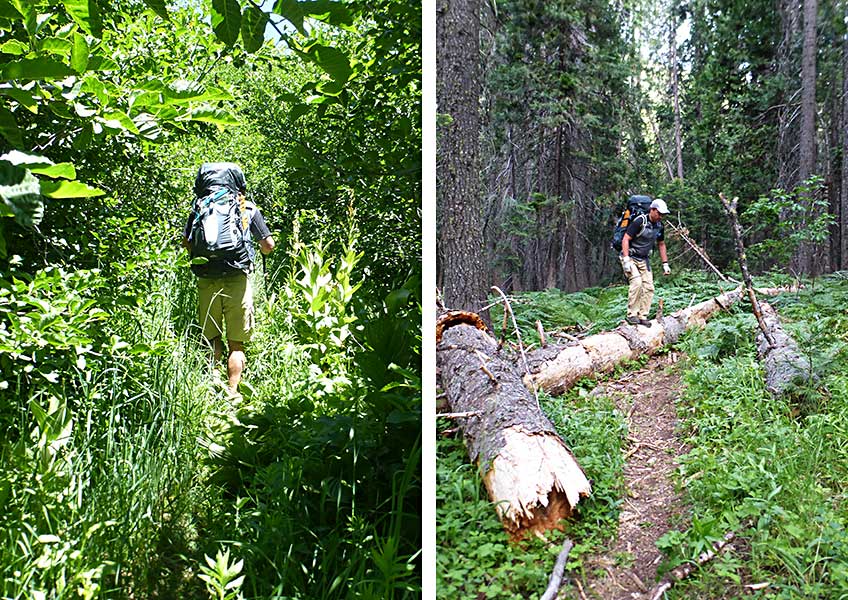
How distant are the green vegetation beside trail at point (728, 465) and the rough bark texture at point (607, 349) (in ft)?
0.08

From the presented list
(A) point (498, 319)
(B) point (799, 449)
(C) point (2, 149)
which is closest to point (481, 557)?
(A) point (498, 319)

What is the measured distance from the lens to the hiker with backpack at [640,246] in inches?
43.7

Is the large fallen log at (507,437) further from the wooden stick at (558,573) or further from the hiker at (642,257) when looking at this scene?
the hiker at (642,257)

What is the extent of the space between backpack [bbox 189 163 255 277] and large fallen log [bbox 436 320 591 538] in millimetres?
588

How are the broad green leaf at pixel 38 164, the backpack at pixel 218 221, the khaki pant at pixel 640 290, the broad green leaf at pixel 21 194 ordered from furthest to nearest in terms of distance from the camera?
the backpack at pixel 218 221 → the khaki pant at pixel 640 290 → the broad green leaf at pixel 38 164 → the broad green leaf at pixel 21 194

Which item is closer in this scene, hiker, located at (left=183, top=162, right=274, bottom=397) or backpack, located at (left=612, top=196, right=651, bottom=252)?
backpack, located at (left=612, top=196, right=651, bottom=252)

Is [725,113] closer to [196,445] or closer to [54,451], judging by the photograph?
[196,445]

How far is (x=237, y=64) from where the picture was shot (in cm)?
154

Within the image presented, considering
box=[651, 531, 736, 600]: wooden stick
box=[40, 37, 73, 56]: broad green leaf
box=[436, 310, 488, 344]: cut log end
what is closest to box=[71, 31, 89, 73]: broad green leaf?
box=[40, 37, 73, 56]: broad green leaf

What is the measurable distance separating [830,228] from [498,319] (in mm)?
659

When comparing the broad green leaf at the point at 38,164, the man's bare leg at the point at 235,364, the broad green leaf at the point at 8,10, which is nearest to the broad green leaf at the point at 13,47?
the broad green leaf at the point at 8,10

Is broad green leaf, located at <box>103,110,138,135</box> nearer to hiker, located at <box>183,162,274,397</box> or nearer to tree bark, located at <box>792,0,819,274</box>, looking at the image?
hiker, located at <box>183,162,274,397</box>

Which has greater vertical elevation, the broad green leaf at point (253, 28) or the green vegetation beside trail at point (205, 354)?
the broad green leaf at point (253, 28)

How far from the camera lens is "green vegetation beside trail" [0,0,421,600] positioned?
4.48 feet
